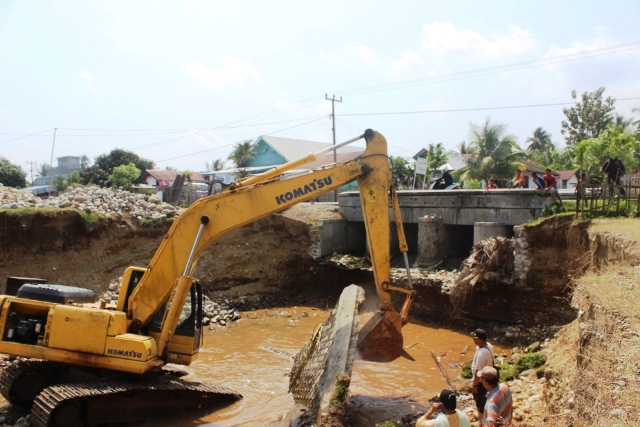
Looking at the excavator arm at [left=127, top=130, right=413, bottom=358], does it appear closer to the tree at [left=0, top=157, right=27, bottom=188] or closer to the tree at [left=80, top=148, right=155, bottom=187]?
the tree at [left=0, top=157, right=27, bottom=188]

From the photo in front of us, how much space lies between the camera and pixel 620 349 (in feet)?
16.5

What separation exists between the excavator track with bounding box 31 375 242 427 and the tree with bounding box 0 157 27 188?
35437 millimetres

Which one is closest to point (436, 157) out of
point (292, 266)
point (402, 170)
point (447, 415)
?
point (402, 170)

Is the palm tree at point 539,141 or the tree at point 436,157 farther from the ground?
the palm tree at point 539,141

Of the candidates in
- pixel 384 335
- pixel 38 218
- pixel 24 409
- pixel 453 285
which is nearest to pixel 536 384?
pixel 384 335

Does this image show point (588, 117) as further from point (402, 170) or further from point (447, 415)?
point (447, 415)

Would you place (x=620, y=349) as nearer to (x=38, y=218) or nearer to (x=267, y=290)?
(x=267, y=290)

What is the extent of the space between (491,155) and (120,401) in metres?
23.0

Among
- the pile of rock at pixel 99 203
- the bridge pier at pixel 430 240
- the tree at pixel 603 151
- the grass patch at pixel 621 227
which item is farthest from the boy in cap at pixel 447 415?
the tree at pixel 603 151

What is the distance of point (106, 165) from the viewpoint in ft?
151

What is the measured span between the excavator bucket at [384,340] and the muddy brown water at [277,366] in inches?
9.9

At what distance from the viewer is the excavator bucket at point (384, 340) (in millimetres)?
7238

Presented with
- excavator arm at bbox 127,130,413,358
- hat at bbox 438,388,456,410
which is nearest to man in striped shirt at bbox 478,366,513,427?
hat at bbox 438,388,456,410

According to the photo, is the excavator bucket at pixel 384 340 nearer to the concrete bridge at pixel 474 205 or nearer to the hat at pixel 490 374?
the hat at pixel 490 374
